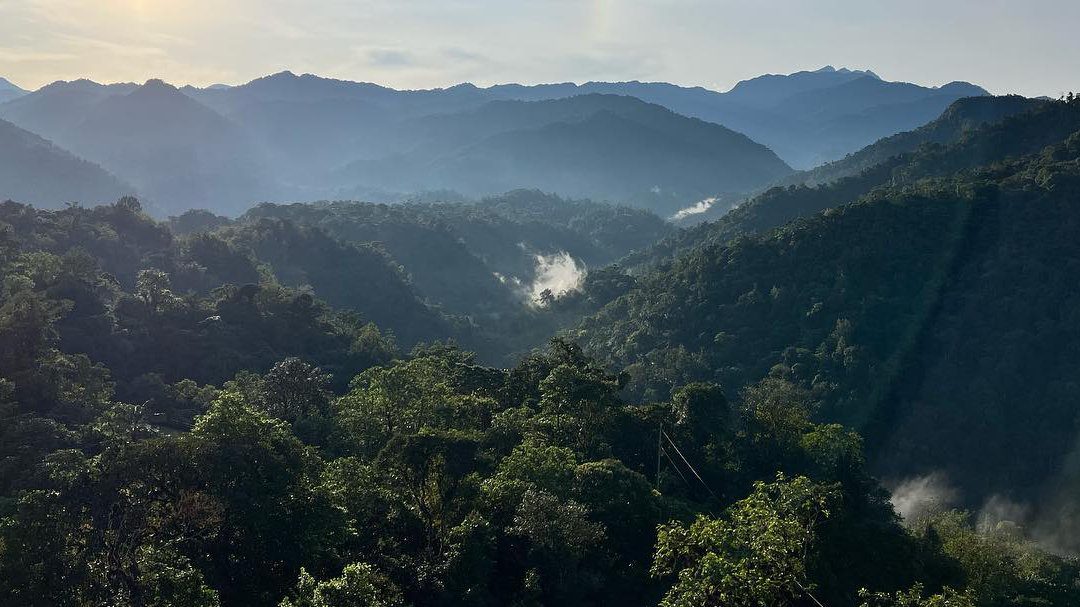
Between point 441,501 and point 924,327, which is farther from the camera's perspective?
point 924,327

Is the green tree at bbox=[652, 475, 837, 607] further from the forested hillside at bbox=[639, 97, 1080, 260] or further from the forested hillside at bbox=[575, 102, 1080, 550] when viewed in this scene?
the forested hillside at bbox=[639, 97, 1080, 260]

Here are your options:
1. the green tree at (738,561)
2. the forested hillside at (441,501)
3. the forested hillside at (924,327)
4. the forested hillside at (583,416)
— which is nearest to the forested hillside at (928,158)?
the forested hillside at (583,416)

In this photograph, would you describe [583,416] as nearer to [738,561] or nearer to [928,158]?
[738,561]

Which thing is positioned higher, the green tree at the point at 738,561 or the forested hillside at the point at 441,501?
the green tree at the point at 738,561

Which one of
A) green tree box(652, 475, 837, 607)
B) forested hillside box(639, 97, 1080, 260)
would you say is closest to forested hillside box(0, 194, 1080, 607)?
green tree box(652, 475, 837, 607)

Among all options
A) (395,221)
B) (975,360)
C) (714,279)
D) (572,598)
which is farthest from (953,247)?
(395,221)

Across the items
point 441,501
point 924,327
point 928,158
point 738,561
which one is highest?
point 928,158

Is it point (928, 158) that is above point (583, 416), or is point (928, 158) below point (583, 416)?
above

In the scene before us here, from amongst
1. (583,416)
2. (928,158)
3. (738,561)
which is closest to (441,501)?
(583,416)

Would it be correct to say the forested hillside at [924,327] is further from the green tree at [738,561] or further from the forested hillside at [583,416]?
the green tree at [738,561]
